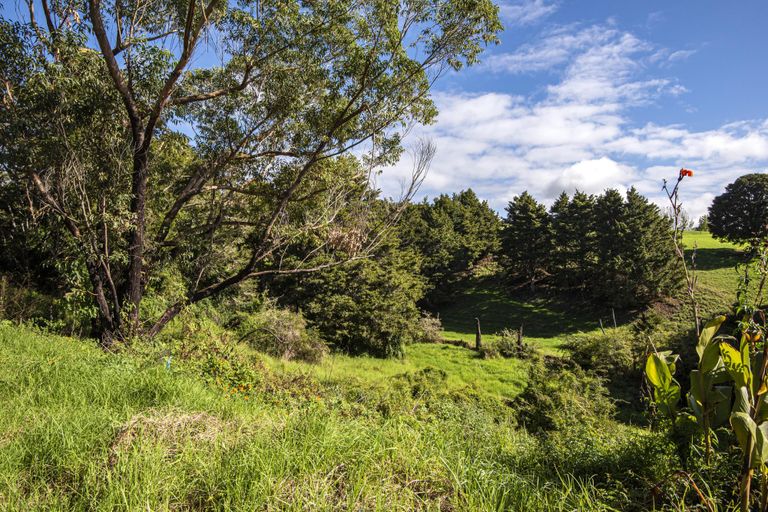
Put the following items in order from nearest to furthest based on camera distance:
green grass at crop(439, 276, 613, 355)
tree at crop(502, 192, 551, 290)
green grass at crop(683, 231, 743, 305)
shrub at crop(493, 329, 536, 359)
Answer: shrub at crop(493, 329, 536, 359) → green grass at crop(683, 231, 743, 305) → green grass at crop(439, 276, 613, 355) → tree at crop(502, 192, 551, 290)

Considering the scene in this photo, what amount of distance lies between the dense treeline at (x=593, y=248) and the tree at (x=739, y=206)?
45.1 ft

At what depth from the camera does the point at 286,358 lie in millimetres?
19219

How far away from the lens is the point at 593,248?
1312 inches

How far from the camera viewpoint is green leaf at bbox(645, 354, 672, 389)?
2.80 m

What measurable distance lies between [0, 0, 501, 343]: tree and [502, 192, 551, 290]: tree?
29959mm

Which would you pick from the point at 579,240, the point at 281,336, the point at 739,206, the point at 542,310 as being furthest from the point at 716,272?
the point at 281,336

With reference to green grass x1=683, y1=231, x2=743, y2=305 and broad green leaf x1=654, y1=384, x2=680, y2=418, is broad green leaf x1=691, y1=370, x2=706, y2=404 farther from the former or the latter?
green grass x1=683, y1=231, x2=743, y2=305

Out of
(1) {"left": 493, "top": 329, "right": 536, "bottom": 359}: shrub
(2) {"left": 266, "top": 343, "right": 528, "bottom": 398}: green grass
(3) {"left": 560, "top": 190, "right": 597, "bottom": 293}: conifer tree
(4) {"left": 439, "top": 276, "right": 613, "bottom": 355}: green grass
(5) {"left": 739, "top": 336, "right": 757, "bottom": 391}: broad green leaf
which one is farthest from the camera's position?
(3) {"left": 560, "top": 190, "right": 597, "bottom": 293}: conifer tree

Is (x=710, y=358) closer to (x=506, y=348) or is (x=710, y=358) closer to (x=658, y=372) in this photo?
(x=658, y=372)

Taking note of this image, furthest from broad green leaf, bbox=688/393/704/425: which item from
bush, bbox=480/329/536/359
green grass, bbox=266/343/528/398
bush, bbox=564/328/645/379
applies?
bush, bbox=480/329/536/359

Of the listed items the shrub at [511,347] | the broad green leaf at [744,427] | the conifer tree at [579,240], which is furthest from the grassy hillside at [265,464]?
the conifer tree at [579,240]

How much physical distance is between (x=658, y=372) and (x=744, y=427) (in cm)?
86

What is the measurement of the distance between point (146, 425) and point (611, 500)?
3.14m

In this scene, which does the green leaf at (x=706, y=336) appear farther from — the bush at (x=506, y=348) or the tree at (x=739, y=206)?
the tree at (x=739, y=206)
